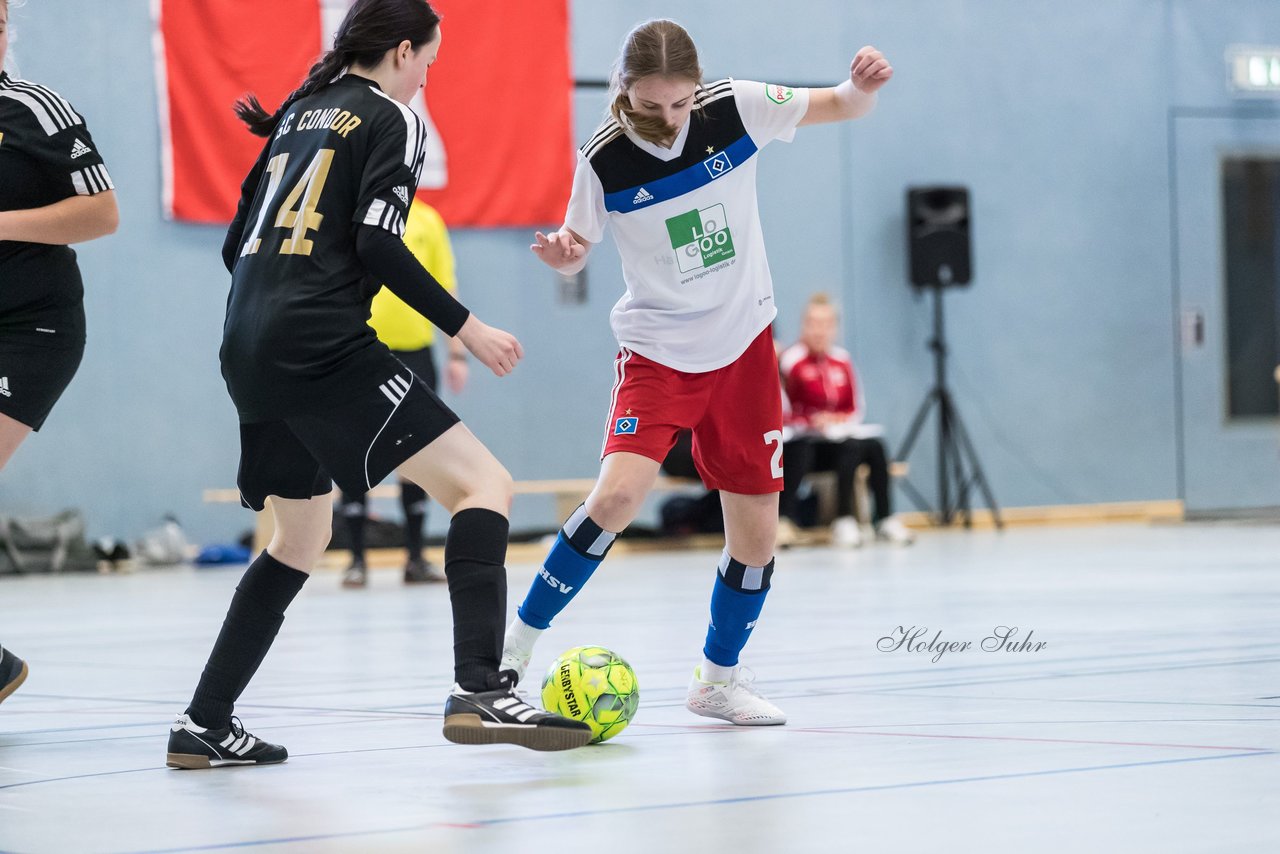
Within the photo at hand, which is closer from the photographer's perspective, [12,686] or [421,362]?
[12,686]

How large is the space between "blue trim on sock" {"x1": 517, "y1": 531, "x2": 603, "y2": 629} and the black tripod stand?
10440 mm

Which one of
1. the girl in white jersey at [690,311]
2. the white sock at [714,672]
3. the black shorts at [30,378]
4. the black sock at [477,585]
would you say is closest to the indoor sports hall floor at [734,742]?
the white sock at [714,672]

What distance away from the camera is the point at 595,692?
144 inches

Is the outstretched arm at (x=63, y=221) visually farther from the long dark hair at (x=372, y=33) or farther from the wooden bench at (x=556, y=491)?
the wooden bench at (x=556, y=491)

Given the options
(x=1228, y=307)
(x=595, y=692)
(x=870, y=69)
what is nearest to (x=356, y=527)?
(x=870, y=69)

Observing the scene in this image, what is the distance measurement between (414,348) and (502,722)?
5.86m

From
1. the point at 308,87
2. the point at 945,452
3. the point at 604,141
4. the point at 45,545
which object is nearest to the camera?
the point at 308,87

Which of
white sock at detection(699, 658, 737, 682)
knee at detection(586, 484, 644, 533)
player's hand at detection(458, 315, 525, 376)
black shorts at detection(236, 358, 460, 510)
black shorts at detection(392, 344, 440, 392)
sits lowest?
white sock at detection(699, 658, 737, 682)

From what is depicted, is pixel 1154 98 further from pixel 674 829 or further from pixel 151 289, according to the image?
pixel 674 829

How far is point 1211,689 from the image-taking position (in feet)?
13.7

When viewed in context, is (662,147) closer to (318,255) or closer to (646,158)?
(646,158)

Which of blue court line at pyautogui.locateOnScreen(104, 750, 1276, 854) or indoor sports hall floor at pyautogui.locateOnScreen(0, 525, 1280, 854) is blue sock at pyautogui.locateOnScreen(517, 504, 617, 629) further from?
blue court line at pyautogui.locateOnScreen(104, 750, 1276, 854)

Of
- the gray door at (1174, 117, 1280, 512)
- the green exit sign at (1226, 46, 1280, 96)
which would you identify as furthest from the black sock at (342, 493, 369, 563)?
the green exit sign at (1226, 46, 1280, 96)

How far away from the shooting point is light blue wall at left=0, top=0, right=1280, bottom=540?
39.1 feet
